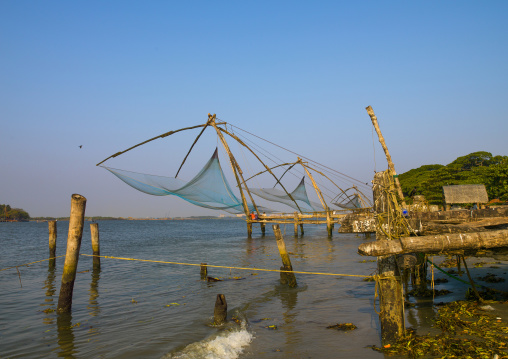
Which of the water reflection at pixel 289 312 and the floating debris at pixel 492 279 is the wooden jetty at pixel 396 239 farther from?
the floating debris at pixel 492 279

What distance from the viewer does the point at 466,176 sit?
35.7 metres

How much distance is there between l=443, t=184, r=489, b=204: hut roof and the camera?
8547mm

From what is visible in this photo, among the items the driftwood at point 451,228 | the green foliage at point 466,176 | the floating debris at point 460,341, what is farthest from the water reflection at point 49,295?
the green foliage at point 466,176

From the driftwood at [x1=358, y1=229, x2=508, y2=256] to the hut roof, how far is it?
4.83 metres

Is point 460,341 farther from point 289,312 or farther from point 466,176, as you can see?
point 466,176

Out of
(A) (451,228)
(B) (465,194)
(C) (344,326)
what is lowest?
(C) (344,326)

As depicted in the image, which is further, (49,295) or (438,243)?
(49,295)

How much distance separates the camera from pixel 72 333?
20.1 feet

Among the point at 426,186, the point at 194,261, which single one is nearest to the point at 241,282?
the point at 194,261

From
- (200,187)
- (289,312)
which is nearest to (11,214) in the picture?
(200,187)

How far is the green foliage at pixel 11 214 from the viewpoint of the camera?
101562mm

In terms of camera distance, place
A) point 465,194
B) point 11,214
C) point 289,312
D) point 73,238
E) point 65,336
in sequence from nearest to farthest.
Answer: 1. point 65,336
2. point 289,312
3. point 73,238
4. point 465,194
5. point 11,214

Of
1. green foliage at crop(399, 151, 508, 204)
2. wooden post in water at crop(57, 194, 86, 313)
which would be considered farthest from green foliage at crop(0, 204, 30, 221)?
wooden post in water at crop(57, 194, 86, 313)

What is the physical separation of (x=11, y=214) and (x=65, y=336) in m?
120
